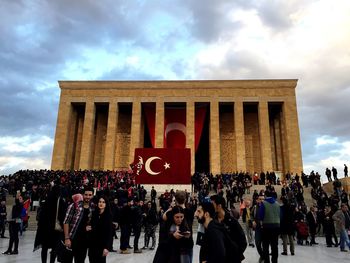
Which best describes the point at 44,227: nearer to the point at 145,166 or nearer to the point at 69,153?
the point at 145,166

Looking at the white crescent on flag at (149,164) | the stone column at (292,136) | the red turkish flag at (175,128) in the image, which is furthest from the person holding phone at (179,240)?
the stone column at (292,136)

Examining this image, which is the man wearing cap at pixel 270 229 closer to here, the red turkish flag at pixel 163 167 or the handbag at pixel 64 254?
the handbag at pixel 64 254

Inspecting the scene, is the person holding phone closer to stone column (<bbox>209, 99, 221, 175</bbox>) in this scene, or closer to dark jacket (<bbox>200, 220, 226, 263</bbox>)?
dark jacket (<bbox>200, 220, 226, 263</bbox>)

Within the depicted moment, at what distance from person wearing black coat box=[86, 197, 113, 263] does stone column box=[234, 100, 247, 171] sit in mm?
27185

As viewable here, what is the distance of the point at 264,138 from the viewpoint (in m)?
31.5

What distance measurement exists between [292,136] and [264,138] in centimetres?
303

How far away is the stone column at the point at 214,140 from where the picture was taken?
1197 inches

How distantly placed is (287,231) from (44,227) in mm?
5809

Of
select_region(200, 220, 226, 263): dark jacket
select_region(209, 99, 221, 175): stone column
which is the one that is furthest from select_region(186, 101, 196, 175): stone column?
select_region(200, 220, 226, 263): dark jacket

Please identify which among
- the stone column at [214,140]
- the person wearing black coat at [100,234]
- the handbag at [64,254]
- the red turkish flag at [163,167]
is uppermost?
the stone column at [214,140]

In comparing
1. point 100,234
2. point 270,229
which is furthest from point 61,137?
point 100,234

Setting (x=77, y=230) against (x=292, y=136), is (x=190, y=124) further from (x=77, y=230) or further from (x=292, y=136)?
(x=77, y=230)

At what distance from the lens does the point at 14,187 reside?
18078 millimetres

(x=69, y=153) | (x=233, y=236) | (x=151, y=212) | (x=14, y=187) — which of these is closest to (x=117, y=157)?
(x=69, y=153)
